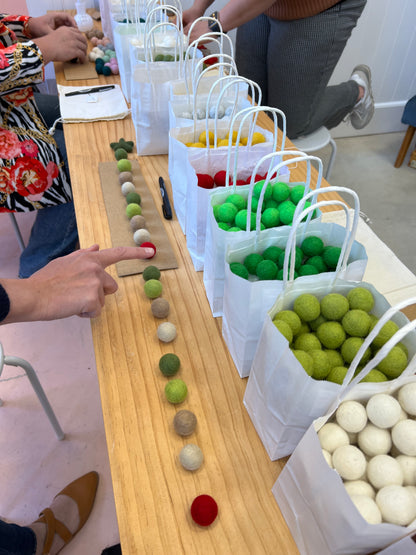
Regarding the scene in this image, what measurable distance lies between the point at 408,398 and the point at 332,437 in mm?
99

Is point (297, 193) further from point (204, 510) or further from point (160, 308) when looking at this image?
point (204, 510)

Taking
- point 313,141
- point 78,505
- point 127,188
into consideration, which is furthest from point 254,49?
point 78,505

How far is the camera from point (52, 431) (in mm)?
1311

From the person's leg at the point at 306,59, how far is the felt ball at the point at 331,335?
1129 millimetres

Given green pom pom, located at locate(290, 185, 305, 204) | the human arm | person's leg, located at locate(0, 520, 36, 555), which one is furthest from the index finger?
person's leg, located at locate(0, 520, 36, 555)

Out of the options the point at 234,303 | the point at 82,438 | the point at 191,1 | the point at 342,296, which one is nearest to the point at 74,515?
the point at 82,438

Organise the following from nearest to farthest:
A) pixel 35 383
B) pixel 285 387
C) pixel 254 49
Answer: pixel 285 387, pixel 35 383, pixel 254 49

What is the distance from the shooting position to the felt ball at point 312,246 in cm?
69

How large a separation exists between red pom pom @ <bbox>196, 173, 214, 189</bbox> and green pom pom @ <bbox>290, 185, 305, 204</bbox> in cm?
16

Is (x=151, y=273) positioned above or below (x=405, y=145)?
above

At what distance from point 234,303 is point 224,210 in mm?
178

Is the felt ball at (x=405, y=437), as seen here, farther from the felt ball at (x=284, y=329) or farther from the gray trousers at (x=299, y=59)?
the gray trousers at (x=299, y=59)

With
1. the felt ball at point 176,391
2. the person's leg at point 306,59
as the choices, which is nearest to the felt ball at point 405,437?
the felt ball at point 176,391

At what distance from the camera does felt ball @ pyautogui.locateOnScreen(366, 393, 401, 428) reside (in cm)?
46
